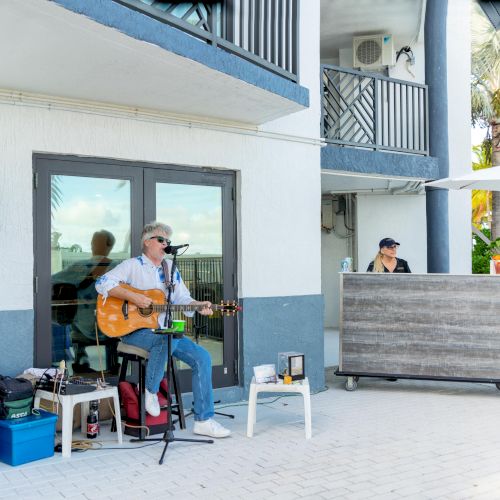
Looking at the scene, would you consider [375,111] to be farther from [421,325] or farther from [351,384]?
[351,384]

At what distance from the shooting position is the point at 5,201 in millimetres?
5379

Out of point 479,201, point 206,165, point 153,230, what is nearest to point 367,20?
point 206,165

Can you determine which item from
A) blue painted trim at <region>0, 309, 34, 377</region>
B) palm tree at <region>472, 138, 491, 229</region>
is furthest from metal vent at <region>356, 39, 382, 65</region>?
palm tree at <region>472, 138, 491, 229</region>

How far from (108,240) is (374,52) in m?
6.76

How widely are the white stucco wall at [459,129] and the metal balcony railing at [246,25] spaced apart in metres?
5.52

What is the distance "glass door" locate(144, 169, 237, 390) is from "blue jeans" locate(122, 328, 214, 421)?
1.05 metres

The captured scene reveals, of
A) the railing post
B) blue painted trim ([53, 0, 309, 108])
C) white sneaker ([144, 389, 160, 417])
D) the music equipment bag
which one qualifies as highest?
the railing post

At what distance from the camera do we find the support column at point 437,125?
909cm

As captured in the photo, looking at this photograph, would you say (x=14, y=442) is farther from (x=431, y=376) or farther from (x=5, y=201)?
(x=431, y=376)

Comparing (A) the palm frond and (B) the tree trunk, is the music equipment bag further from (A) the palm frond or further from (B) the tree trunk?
(A) the palm frond

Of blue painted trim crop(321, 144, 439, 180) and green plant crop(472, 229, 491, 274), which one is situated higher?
blue painted trim crop(321, 144, 439, 180)

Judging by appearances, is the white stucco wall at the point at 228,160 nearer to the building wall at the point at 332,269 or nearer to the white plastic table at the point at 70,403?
the white plastic table at the point at 70,403

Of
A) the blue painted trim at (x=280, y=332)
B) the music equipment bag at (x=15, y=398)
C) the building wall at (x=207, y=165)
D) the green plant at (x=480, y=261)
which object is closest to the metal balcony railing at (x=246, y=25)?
the building wall at (x=207, y=165)

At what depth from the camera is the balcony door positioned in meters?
5.68
